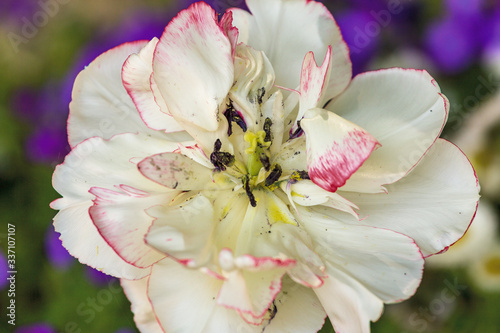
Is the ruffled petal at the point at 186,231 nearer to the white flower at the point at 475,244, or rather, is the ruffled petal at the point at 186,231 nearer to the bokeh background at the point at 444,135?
the bokeh background at the point at 444,135

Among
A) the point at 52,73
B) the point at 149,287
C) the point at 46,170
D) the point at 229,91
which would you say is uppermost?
the point at 229,91

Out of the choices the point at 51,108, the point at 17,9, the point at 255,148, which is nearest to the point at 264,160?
the point at 255,148

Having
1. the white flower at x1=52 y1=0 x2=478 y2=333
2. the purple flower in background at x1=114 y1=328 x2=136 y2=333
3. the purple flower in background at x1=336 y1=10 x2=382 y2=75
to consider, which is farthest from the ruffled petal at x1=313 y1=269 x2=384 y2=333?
the purple flower in background at x1=114 y1=328 x2=136 y2=333

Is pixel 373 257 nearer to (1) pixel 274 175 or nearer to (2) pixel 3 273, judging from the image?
(1) pixel 274 175

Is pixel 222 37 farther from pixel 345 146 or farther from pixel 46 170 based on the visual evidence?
pixel 46 170

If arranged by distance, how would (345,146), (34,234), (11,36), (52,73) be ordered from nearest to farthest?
(345,146) < (34,234) < (52,73) < (11,36)

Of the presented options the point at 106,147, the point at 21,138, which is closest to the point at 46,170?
the point at 21,138

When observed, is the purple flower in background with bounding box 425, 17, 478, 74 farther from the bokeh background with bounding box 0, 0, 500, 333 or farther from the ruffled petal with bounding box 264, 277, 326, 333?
the ruffled petal with bounding box 264, 277, 326, 333

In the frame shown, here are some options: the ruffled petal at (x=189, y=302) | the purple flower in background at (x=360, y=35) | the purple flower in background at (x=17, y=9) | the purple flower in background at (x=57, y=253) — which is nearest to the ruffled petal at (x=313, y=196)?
the ruffled petal at (x=189, y=302)
